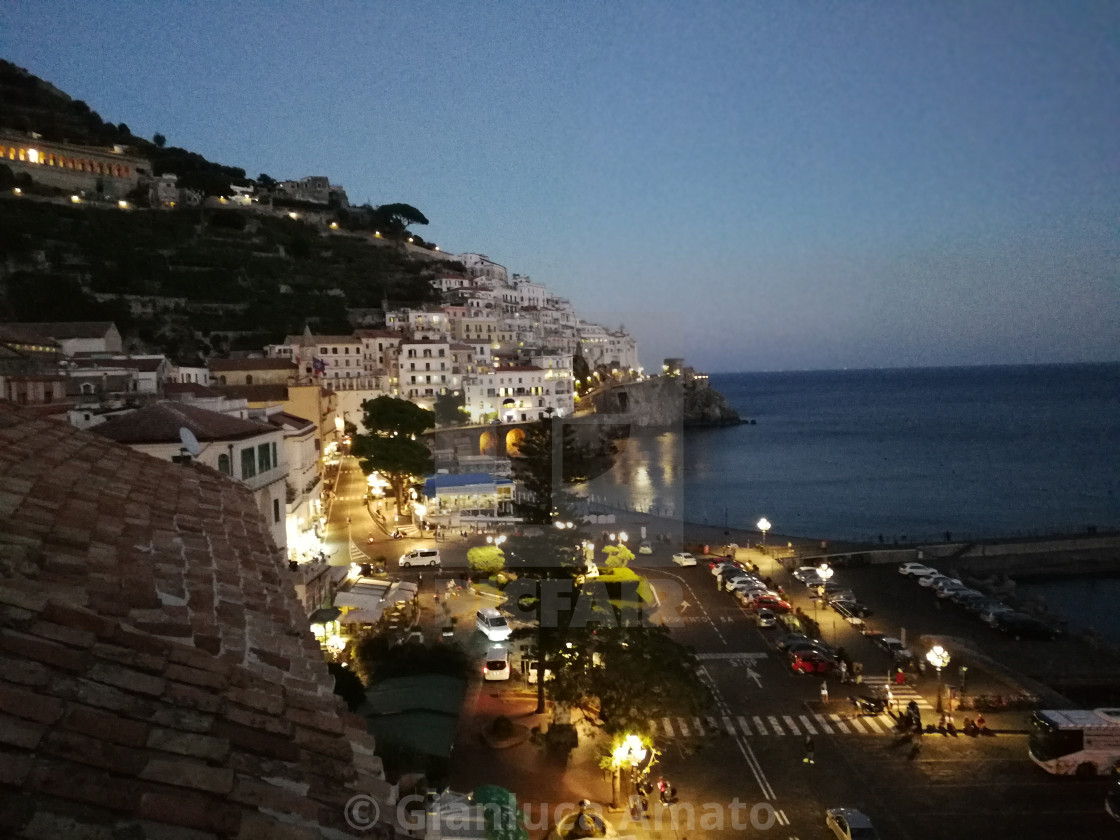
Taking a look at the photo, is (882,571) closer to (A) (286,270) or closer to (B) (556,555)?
(B) (556,555)

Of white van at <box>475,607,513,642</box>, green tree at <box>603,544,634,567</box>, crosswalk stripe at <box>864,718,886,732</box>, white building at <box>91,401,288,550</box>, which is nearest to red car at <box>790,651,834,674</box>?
crosswalk stripe at <box>864,718,886,732</box>

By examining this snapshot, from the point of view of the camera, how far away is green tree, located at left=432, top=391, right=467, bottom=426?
5484 centimetres

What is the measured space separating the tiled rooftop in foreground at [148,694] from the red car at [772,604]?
57.5ft

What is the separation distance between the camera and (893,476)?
56875 mm

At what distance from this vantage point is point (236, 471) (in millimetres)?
14500

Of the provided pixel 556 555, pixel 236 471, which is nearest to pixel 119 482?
pixel 236 471

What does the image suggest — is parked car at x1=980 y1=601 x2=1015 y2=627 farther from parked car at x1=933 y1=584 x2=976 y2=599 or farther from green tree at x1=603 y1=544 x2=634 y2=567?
green tree at x1=603 y1=544 x2=634 y2=567

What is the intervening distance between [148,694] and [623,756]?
367 inches

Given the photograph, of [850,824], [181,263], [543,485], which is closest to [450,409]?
[181,263]

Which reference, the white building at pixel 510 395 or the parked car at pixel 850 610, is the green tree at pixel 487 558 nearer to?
the parked car at pixel 850 610

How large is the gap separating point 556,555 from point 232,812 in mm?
14001

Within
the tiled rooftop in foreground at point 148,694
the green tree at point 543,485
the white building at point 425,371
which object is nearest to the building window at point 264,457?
the green tree at point 543,485

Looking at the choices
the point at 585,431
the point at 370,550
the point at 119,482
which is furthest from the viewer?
the point at 585,431

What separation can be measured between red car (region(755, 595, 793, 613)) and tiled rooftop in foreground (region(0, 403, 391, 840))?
1753cm
